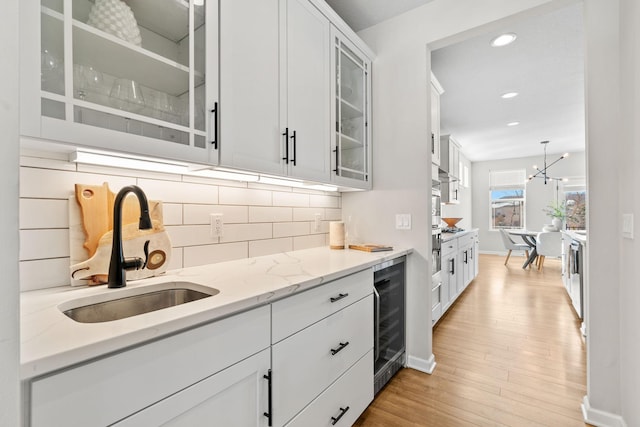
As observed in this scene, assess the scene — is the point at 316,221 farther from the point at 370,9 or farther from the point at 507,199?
the point at 507,199

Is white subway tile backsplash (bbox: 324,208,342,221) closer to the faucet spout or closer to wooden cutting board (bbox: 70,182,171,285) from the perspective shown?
wooden cutting board (bbox: 70,182,171,285)

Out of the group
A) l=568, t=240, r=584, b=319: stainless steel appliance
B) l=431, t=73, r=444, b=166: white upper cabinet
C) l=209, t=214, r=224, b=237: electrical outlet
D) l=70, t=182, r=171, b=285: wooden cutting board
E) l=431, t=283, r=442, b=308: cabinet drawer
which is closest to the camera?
l=70, t=182, r=171, b=285: wooden cutting board

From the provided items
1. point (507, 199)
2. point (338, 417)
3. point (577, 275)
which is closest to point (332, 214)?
point (338, 417)

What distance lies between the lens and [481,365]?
2203mm

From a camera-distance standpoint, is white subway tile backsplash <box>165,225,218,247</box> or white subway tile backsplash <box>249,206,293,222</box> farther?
white subway tile backsplash <box>249,206,293,222</box>

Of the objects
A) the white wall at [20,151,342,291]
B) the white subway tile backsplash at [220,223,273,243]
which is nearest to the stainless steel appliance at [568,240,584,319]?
the white wall at [20,151,342,291]

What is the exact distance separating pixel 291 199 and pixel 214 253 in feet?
2.29

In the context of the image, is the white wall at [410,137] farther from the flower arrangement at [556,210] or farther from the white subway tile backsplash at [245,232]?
the flower arrangement at [556,210]

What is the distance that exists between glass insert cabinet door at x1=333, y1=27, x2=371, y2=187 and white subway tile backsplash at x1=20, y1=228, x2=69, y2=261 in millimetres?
1394

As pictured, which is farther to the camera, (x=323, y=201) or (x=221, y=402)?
(x=323, y=201)

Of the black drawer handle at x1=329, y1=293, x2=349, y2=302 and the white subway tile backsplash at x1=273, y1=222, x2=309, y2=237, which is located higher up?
the white subway tile backsplash at x1=273, y1=222, x2=309, y2=237

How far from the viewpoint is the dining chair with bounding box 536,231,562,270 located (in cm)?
534

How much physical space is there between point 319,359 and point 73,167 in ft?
4.07

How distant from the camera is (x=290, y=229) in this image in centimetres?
207
